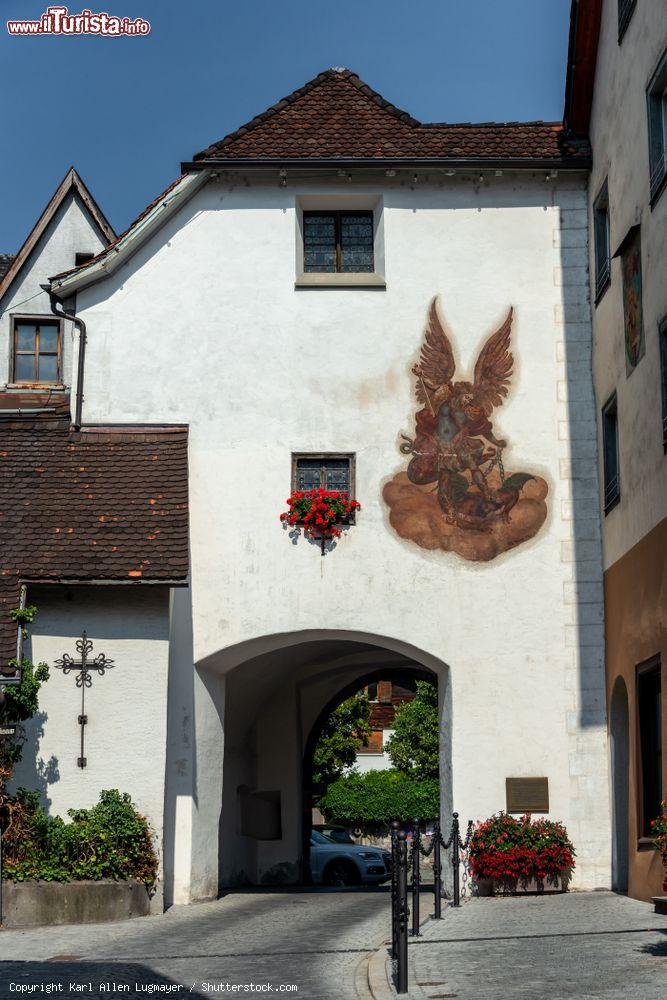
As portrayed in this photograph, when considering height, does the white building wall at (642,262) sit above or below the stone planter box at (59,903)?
above

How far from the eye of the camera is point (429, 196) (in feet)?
65.6

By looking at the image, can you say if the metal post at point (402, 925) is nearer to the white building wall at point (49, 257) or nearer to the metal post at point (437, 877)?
the metal post at point (437, 877)

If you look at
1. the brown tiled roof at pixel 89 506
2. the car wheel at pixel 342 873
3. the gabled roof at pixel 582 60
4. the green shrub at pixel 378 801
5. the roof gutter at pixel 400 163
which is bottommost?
the car wheel at pixel 342 873

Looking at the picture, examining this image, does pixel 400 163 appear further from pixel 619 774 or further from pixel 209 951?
pixel 209 951

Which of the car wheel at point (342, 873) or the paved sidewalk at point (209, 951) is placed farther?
the car wheel at point (342, 873)

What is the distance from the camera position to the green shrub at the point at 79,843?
1585cm

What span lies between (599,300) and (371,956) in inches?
397

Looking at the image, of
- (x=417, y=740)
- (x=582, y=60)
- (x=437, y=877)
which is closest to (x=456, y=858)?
(x=437, y=877)

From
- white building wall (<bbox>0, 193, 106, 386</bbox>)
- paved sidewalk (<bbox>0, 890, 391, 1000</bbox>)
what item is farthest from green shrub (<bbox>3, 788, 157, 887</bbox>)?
white building wall (<bbox>0, 193, 106, 386</bbox>)

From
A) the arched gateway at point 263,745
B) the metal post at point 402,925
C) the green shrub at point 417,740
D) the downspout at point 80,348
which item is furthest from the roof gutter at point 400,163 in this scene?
the green shrub at point 417,740

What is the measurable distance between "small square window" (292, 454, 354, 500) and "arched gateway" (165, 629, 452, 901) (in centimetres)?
194

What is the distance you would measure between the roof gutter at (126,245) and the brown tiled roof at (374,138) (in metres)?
0.47

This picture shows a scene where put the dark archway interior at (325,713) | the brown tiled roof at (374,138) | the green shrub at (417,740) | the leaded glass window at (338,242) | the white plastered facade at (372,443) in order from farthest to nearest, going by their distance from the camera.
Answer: the green shrub at (417,740)
the dark archway interior at (325,713)
the leaded glass window at (338,242)
the brown tiled roof at (374,138)
the white plastered facade at (372,443)

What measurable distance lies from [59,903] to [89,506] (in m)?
4.97
